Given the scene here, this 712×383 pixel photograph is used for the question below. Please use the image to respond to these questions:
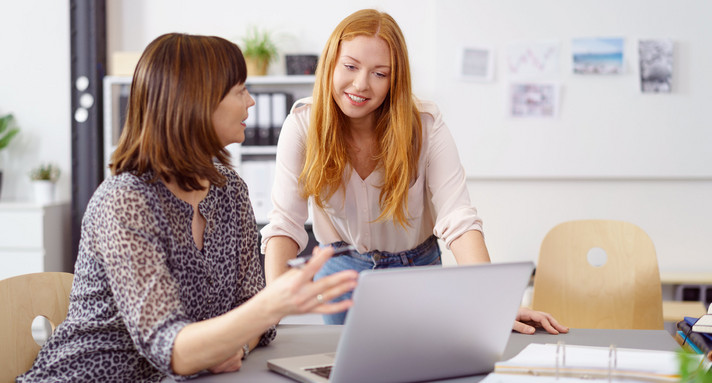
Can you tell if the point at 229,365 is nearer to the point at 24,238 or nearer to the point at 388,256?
the point at 388,256

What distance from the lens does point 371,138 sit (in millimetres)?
1697

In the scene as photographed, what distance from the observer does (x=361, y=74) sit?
5.00 feet

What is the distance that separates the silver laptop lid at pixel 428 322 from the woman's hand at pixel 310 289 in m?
0.03

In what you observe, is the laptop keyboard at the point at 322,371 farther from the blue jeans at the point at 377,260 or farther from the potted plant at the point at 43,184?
the potted plant at the point at 43,184

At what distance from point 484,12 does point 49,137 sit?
93.4 inches

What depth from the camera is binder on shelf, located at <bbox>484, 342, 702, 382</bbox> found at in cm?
98

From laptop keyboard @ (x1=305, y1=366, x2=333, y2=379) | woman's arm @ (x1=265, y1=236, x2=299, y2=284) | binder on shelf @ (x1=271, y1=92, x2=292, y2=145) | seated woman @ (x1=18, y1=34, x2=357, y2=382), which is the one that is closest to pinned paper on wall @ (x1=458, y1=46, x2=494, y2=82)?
binder on shelf @ (x1=271, y1=92, x2=292, y2=145)

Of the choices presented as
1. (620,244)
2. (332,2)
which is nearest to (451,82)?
(332,2)

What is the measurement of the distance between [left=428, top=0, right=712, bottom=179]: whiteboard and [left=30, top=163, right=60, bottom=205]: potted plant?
6.65ft

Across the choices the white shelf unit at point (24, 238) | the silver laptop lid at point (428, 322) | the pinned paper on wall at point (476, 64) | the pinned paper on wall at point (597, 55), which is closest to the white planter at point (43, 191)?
the white shelf unit at point (24, 238)

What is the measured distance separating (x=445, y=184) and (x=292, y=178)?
356mm

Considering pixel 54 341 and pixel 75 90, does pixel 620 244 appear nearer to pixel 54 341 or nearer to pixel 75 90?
pixel 54 341

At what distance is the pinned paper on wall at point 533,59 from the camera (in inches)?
130

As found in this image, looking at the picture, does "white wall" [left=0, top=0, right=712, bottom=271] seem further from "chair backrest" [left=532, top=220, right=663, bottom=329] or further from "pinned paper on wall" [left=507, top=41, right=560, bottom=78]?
"chair backrest" [left=532, top=220, right=663, bottom=329]
